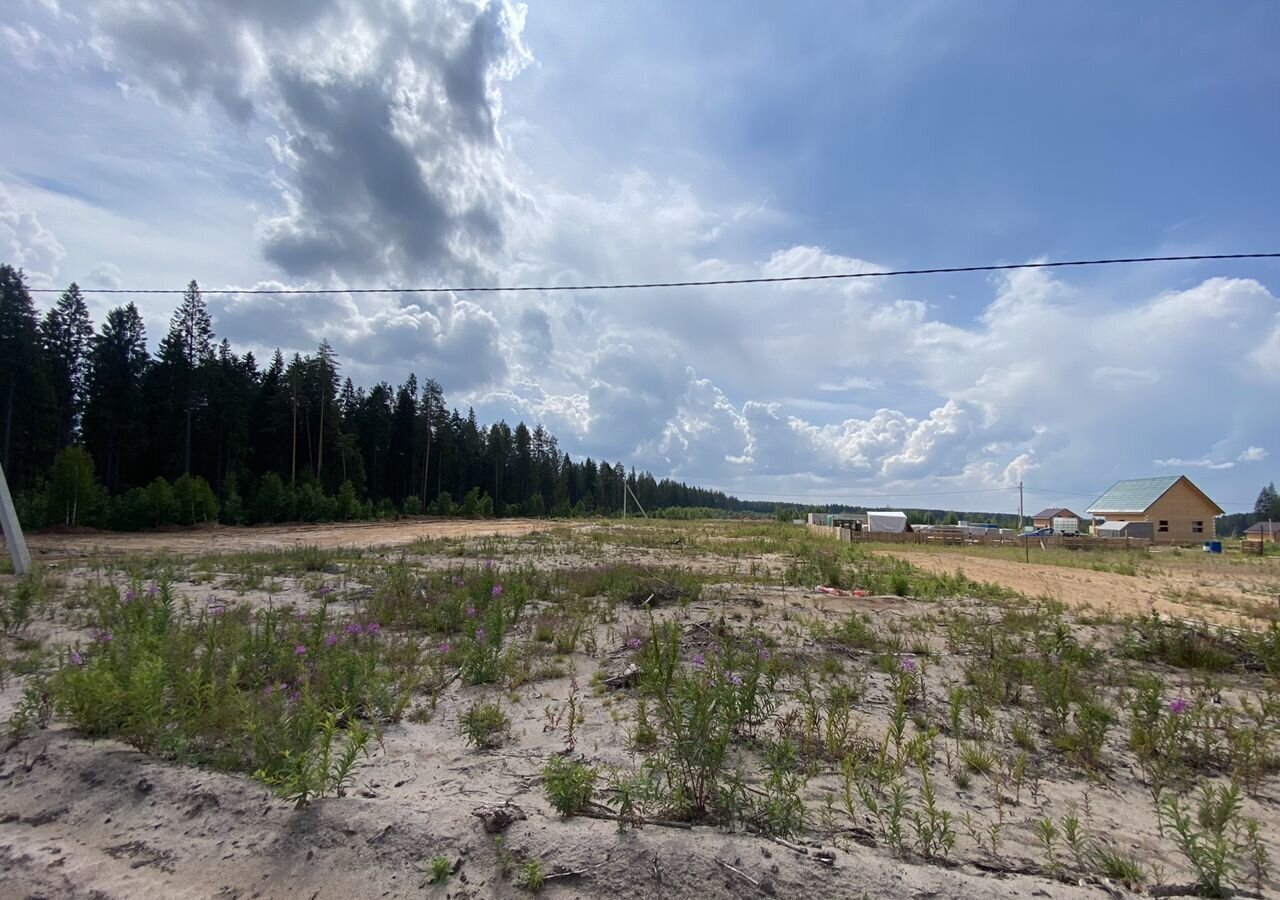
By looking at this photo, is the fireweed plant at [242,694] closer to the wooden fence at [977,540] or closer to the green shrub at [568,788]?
the green shrub at [568,788]

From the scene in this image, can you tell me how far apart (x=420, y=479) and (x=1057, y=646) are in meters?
74.7

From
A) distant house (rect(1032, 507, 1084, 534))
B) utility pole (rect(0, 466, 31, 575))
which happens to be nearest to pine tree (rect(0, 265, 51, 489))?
utility pole (rect(0, 466, 31, 575))

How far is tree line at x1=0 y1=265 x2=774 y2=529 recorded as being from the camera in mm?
33656

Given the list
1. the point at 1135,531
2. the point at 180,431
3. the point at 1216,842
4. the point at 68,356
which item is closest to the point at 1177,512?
the point at 1135,531

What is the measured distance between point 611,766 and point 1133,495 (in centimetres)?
7537

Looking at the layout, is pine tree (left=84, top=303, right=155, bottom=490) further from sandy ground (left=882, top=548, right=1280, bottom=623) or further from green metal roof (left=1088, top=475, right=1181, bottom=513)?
green metal roof (left=1088, top=475, right=1181, bottom=513)

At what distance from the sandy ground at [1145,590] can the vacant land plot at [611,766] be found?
6211 mm

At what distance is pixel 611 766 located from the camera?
3947 mm

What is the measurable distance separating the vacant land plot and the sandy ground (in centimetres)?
621

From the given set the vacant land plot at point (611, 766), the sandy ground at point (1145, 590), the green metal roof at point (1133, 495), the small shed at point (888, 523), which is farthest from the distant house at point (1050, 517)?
the vacant land plot at point (611, 766)

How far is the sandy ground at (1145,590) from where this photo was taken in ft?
41.4

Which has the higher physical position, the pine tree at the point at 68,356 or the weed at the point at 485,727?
the pine tree at the point at 68,356

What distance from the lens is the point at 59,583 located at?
10.3 m

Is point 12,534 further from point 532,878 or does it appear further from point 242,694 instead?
point 532,878
